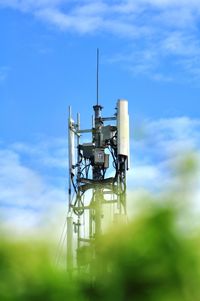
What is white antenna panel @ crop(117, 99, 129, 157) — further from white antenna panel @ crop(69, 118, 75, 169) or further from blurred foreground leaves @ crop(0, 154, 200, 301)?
blurred foreground leaves @ crop(0, 154, 200, 301)

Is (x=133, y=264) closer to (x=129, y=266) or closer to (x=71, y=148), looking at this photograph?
(x=129, y=266)

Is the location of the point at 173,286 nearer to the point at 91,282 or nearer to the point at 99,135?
the point at 91,282

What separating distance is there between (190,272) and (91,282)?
15 cm

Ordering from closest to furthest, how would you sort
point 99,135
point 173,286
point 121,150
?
point 173,286
point 121,150
point 99,135

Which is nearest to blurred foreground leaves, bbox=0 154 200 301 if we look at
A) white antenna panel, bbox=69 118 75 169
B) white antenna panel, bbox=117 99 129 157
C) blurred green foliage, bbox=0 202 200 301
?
blurred green foliage, bbox=0 202 200 301

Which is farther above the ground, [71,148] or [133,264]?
[71,148]

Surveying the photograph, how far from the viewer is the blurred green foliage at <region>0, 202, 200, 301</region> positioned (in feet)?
3.15

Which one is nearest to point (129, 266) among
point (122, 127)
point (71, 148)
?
point (122, 127)

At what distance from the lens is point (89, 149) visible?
1712cm

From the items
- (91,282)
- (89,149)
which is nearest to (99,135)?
(89,149)

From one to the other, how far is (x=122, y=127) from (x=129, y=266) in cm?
1542

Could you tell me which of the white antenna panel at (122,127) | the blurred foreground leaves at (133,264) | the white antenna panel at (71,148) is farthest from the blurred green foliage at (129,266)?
the white antenna panel at (71,148)

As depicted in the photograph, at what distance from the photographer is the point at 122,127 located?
16375 mm

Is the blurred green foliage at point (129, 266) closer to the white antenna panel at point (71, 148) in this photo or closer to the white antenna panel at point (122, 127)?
the white antenna panel at point (122, 127)
